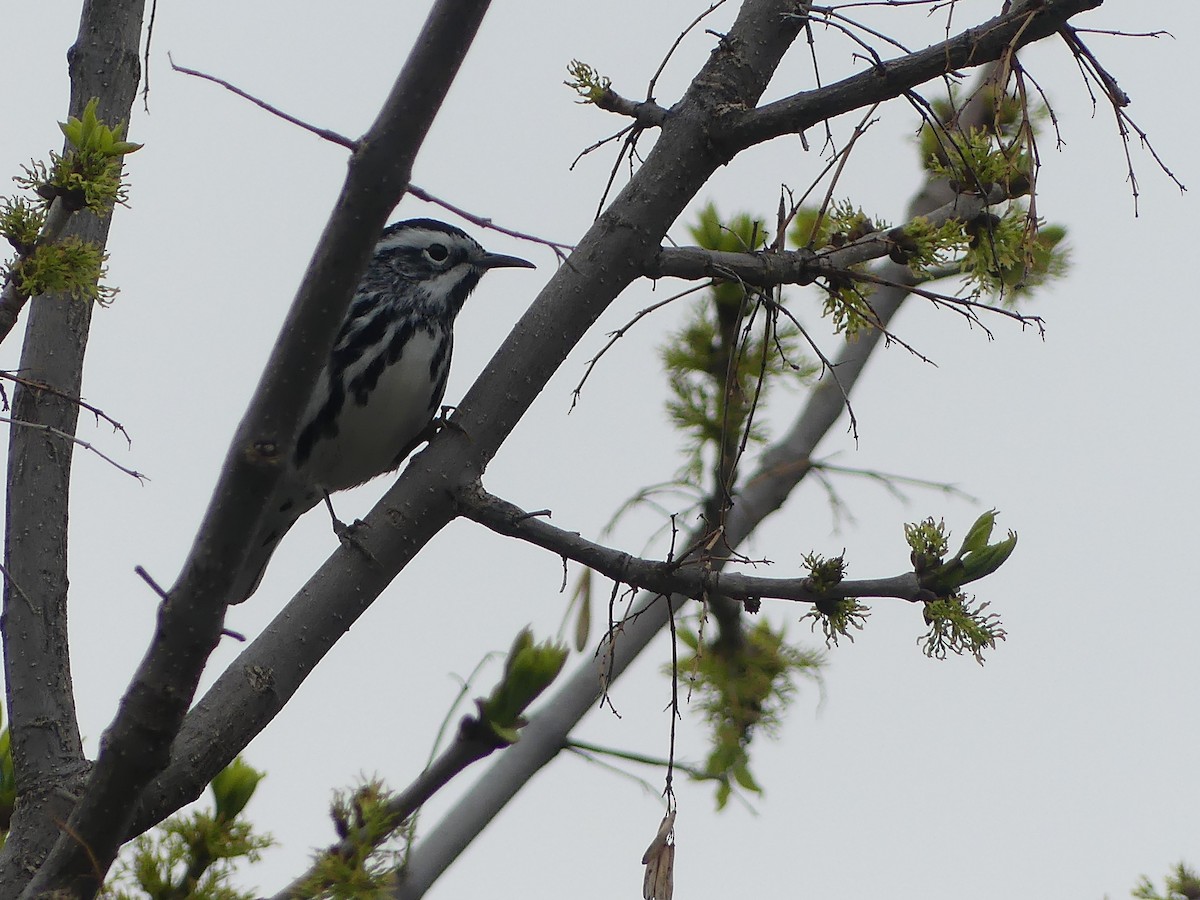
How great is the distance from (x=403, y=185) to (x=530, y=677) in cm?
108

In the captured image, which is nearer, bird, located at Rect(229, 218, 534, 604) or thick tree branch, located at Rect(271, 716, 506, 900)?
thick tree branch, located at Rect(271, 716, 506, 900)

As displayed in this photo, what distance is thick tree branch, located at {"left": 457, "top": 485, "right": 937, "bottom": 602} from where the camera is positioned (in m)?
2.46

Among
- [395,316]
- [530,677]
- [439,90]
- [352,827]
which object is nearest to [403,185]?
[439,90]

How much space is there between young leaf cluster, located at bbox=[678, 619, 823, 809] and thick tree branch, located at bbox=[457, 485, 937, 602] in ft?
4.38

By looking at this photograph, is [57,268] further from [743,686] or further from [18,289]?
[743,686]

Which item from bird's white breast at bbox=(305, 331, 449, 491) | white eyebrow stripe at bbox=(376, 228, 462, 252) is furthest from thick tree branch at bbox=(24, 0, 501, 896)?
white eyebrow stripe at bbox=(376, 228, 462, 252)

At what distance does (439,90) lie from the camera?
1.93 m

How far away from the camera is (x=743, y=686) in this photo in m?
4.01

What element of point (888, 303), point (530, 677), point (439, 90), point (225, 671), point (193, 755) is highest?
point (888, 303)

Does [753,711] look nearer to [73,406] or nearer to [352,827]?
[352,827]

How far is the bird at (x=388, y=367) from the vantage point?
161 inches

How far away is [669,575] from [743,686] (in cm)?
156

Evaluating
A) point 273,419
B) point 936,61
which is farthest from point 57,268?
point 936,61

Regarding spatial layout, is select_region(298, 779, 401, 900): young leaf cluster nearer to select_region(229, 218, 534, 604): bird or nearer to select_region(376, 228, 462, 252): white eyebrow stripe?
select_region(229, 218, 534, 604): bird
